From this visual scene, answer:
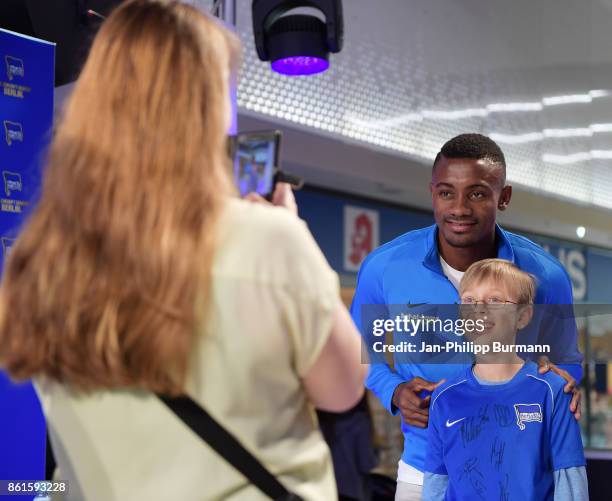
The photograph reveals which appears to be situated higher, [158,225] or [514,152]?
[514,152]

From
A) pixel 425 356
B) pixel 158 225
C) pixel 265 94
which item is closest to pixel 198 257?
pixel 158 225

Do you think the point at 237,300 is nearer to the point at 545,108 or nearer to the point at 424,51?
the point at 545,108

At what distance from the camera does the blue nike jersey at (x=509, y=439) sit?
6.28 ft

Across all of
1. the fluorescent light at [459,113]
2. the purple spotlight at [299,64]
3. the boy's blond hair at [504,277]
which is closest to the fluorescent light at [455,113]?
the fluorescent light at [459,113]

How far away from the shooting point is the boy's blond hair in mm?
2043

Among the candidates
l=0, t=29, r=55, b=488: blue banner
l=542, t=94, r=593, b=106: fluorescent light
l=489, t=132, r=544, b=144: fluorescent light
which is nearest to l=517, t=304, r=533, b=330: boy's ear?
l=0, t=29, r=55, b=488: blue banner

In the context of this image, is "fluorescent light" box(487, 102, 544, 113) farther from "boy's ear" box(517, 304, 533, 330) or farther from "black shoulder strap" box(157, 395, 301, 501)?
"black shoulder strap" box(157, 395, 301, 501)

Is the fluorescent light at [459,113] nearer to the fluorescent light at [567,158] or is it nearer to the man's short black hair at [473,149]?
the fluorescent light at [567,158]

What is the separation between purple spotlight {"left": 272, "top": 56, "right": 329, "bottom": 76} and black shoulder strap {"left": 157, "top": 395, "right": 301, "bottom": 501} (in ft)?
7.70

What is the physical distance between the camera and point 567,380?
1981mm

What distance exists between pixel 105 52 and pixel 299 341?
403 mm

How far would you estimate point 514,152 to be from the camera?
5617mm

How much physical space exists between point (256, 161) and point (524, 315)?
3.90ft

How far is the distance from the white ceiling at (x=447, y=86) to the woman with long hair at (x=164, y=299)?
13.2ft
